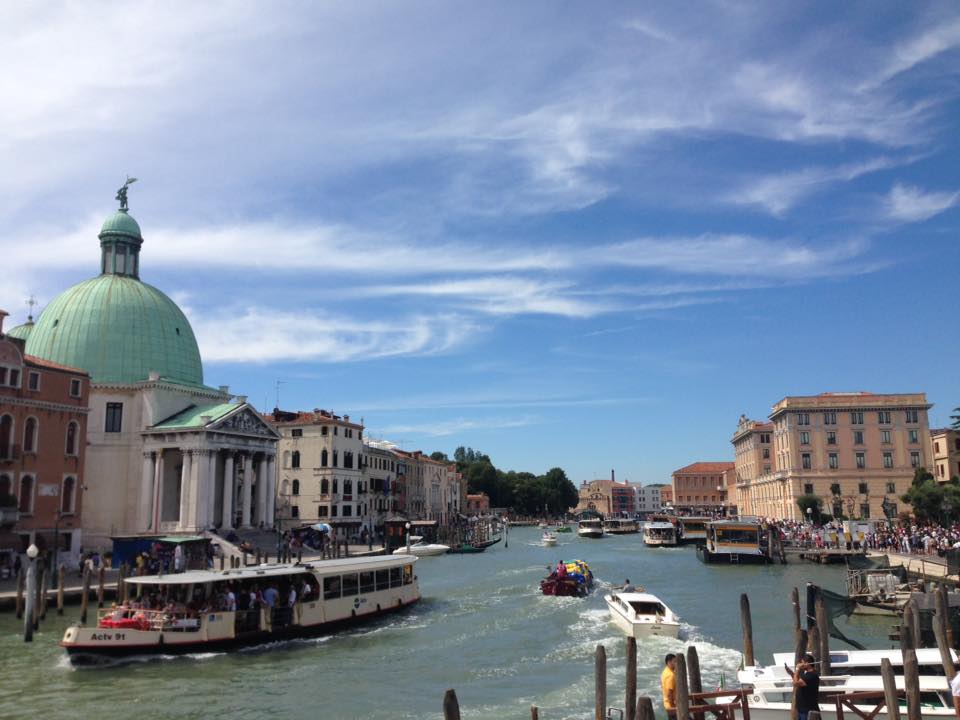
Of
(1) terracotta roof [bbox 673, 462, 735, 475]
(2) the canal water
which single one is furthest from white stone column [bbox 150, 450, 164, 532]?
(1) terracotta roof [bbox 673, 462, 735, 475]

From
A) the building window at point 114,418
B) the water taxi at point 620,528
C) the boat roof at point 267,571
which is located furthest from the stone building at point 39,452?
the water taxi at point 620,528

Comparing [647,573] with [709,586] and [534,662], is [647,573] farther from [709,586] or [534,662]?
[534,662]

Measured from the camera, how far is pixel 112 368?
186ft

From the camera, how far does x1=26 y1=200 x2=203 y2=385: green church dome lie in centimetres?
5638

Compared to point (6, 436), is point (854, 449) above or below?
above

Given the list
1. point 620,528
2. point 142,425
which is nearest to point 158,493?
point 142,425

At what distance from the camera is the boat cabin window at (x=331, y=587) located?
28192mm

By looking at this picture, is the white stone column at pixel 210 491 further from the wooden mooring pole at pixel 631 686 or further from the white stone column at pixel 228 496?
the wooden mooring pole at pixel 631 686

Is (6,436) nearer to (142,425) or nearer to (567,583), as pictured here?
(142,425)

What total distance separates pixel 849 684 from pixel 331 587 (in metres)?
18.5

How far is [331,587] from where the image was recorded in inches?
1123

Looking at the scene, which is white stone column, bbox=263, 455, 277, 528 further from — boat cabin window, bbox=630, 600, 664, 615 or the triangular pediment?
boat cabin window, bbox=630, 600, 664, 615

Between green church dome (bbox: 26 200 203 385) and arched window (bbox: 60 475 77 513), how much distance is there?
13988mm

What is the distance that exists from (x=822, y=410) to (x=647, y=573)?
1494 inches
